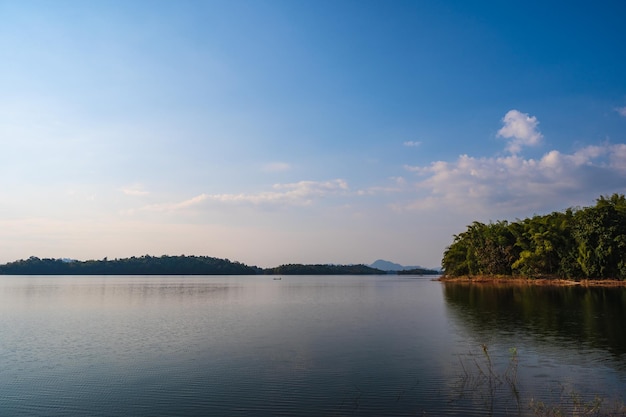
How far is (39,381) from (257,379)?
781 cm

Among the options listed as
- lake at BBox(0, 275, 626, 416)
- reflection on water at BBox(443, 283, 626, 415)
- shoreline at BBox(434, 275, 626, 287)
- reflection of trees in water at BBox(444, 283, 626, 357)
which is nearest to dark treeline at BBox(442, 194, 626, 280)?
shoreline at BBox(434, 275, 626, 287)

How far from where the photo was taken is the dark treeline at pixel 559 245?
206 ft

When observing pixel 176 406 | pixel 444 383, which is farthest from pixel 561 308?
pixel 176 406

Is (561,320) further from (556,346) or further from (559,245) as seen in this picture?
(559,245)

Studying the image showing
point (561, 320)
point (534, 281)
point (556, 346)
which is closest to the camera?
point (556, 346)

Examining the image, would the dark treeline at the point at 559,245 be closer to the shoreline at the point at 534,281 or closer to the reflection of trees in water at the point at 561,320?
the shoreline at the point at 534,281

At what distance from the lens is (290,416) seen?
11414 mm

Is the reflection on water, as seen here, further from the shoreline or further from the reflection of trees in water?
the shoreline

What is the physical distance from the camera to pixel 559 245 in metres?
71.8

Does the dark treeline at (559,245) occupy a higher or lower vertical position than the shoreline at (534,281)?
higher

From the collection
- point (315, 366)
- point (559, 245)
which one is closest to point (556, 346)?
point (315, 366)

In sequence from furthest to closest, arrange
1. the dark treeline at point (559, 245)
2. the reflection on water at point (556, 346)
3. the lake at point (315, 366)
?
the dark treeline at point (559, 245) < the reflection on water at point (556, 346) < the lake at point (315, 366)

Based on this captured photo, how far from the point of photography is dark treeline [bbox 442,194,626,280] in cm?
6288

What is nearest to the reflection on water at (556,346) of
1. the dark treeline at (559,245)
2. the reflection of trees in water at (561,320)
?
the reflection of trees in water at (561,320)
